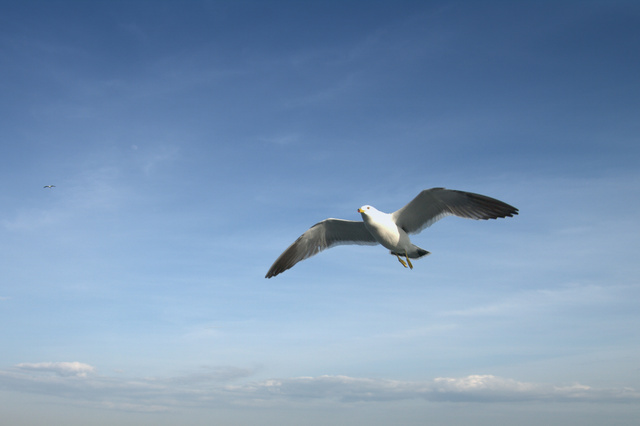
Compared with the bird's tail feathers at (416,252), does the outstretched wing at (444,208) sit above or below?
above

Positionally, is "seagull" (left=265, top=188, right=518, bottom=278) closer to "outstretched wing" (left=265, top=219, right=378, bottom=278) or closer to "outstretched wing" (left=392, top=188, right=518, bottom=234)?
"outstretched wing" (left=392, top=188, right=518, bottom=234)

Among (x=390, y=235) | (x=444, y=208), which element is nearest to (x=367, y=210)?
(x=390, y=235)

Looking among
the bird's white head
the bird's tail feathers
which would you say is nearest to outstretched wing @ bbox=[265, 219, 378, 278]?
the bird's white head

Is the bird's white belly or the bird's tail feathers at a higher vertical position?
the bird's white belly

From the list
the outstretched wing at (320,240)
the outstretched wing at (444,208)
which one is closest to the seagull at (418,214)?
the outstretched wing at (444,208)

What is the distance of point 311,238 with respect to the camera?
28.2 metres

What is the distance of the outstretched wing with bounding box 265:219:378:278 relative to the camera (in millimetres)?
26922

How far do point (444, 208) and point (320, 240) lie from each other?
6590mm

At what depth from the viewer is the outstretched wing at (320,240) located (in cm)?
2692

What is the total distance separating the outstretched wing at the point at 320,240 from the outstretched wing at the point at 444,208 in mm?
2607

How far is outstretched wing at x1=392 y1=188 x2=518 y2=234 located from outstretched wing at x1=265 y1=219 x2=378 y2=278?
2.61 m

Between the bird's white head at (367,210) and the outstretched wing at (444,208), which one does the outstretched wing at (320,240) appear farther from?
the outstretched wing at (444,208)

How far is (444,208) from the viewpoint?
24328mm

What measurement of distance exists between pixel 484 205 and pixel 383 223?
409 cm
